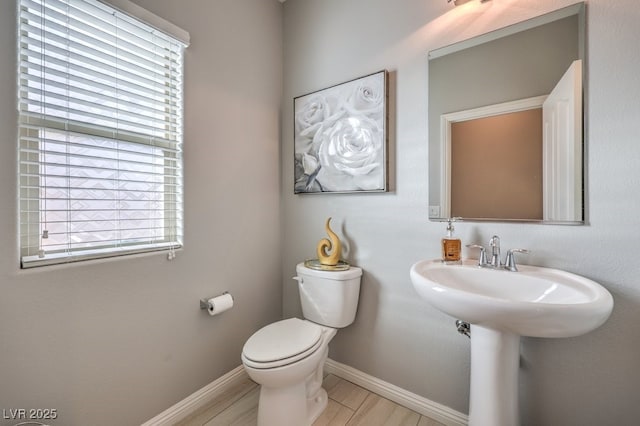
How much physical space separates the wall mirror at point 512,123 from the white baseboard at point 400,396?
99cm

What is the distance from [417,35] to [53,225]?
1.89 meters

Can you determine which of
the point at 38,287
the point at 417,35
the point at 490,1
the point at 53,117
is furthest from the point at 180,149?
the point at 490,1

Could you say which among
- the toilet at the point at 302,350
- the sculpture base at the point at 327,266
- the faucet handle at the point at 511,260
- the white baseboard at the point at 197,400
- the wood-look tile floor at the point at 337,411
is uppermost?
the faucet handle at the point at 511,260

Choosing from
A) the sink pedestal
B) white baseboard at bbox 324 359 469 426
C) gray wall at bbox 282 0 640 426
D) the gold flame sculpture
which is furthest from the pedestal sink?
the gold flame sculpture

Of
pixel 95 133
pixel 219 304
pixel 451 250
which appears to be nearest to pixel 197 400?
pixel 219 304

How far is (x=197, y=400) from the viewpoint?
151 cm

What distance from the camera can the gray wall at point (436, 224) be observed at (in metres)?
1.01

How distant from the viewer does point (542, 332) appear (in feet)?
2.68

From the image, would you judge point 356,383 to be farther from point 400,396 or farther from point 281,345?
point 281,345

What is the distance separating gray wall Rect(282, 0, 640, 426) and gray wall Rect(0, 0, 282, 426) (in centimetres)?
21

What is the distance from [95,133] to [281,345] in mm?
1249

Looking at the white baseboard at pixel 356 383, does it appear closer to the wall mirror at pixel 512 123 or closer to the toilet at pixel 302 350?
the toilet at pixel 302 350

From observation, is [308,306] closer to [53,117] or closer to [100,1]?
[53,117]

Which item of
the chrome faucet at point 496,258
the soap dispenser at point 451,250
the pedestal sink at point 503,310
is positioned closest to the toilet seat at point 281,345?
the pedestal sink at point 503,310
